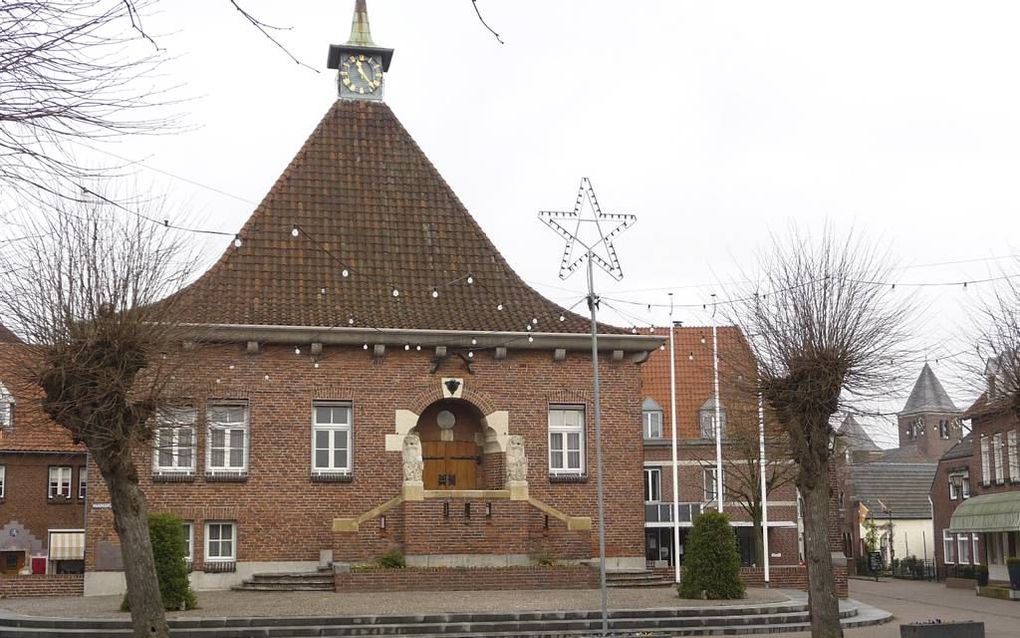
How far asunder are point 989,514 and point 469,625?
87.3 feet

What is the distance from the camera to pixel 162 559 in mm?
22531

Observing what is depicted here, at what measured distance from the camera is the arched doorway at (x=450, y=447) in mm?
29875

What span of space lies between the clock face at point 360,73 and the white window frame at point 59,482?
20070mm

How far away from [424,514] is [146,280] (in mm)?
9354

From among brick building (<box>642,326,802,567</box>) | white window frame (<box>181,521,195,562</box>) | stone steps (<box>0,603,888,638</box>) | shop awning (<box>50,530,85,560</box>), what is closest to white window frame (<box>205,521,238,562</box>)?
white window frame (<box>181,521,195,562</box>)

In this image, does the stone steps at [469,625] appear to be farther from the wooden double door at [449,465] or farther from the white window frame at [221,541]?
the wooden double door at [449,465]

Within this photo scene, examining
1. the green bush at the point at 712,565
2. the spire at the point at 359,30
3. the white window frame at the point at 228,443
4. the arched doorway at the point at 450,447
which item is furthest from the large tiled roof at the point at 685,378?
the white window frame at the point at 228,443

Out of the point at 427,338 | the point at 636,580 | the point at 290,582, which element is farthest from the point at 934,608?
the point at 290,582

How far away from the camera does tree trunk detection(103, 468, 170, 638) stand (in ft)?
60.0

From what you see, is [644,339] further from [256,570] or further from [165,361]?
[165,361]

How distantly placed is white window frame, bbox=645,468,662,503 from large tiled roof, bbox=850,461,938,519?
82.1 feet

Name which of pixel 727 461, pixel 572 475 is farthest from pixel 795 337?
pixel 727 461

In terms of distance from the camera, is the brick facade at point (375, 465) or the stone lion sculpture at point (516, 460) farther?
the stone lion sculpture at point (516, 460)

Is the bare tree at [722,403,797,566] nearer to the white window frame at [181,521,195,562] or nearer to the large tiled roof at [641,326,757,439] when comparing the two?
the large tiled roof at [641,326,757,439]
